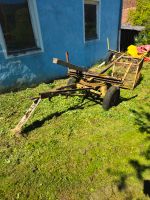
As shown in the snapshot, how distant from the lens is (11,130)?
4324mm

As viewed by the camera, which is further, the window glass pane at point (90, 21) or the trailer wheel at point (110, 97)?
the window glass pane at point (90, 21)

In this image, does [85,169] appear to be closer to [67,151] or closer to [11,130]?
[67,151]

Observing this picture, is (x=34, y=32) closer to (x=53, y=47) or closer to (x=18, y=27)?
(x=18, y=27)

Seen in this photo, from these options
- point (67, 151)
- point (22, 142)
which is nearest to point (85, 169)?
point (67, 151)

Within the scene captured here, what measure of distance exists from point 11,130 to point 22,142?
441 mm

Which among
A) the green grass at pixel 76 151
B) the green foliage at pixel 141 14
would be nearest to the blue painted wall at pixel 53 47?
the green grass at pixel 76 151

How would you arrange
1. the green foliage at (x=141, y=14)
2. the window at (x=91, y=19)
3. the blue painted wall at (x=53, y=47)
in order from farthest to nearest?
1. the green foliage at (x=141, y=14)
2. the window at (x=91, y=19)
3. the blue painted wall at (x=53, y=47)

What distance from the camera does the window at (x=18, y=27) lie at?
19.5 feet

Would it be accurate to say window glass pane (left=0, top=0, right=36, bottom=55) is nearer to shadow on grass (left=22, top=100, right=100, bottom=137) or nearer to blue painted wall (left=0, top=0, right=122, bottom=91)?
blue painted wall (left=0, top=0, right=122, bottom=91)

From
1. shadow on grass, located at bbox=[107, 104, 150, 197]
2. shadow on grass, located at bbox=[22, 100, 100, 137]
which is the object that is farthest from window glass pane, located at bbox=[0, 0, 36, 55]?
shadow on grass, located at bbox=[107, 104, 150, 197]

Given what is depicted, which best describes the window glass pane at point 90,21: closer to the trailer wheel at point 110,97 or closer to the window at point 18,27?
the window at point 18,27

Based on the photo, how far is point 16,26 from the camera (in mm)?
6324

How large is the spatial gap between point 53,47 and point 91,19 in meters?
2.58

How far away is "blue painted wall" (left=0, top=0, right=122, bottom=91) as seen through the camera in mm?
6312
